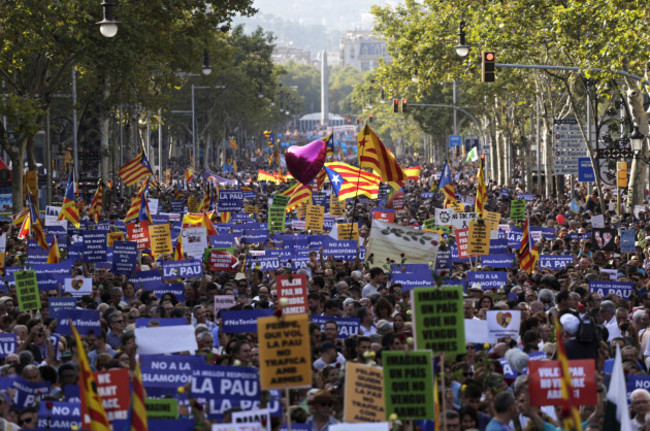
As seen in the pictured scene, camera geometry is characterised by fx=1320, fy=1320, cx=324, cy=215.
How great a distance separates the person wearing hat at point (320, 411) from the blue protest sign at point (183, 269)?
360 inches

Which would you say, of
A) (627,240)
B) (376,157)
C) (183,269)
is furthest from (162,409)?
(627,240)

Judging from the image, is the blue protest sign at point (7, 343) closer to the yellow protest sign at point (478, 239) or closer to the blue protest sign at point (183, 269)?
the blue protest sign at point (183, 269)

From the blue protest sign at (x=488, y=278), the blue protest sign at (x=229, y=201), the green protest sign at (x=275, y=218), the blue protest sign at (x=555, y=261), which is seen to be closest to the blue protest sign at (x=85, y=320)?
the blue protest sign at (x=488, y=278)

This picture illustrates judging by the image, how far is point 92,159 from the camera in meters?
48.4

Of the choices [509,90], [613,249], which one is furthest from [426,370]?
[509,90]

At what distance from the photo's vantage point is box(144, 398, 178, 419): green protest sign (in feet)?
29.6

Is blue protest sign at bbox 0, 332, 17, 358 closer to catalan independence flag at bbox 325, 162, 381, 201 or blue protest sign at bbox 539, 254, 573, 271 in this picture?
blue protest sign at bbox 539, 254, 573, 271

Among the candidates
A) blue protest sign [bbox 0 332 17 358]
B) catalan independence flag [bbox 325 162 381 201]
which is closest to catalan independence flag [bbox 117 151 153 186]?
catalan independence flag [bbox 325 162 381 201]

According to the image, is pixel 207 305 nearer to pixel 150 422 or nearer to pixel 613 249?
pixel 150 422

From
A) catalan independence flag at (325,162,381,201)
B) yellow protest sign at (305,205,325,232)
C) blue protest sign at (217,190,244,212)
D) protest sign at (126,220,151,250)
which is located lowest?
protest sign at (126,220,151,250)

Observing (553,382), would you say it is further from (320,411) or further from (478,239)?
(478,239)

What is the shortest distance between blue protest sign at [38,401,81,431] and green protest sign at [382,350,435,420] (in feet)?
7.61

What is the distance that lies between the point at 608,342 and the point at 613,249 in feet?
32.0

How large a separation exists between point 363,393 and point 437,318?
755 millimetres
